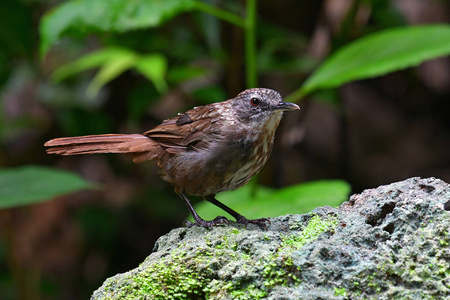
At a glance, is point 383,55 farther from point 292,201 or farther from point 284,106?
point 292,201

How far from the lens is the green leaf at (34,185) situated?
11.9ft

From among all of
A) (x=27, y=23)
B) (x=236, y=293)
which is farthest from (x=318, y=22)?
(x=236, y=293)

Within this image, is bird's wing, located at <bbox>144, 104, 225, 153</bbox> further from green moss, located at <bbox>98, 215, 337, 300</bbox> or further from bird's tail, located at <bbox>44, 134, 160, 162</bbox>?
green moss, located at <bbox>98, 215, 337, 300</bbox>

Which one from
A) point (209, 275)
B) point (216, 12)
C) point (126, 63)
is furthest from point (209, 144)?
point (126, 63)

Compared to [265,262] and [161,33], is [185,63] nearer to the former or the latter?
[161,33]

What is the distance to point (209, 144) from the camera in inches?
114

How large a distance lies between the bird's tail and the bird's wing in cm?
7

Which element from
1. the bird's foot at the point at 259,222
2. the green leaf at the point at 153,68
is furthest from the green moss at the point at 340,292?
the green leaf at the point at 153,68

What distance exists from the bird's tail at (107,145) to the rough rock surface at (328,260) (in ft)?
2.98

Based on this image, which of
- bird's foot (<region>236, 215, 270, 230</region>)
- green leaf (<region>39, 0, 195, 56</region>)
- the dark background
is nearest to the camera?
bird's foot (<region>236, 215, 270, 230</region>)

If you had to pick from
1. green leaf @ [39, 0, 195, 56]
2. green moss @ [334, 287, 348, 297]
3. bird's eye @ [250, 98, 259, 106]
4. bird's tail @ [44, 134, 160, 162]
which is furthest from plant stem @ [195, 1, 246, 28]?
green moss @ [334, 287, 348, 297]

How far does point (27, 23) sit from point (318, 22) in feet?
10.8

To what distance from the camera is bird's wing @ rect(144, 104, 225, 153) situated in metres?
2.99

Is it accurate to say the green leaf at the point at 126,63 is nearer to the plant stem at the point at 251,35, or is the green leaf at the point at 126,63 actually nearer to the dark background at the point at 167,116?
the dark background at the point at 167,116
